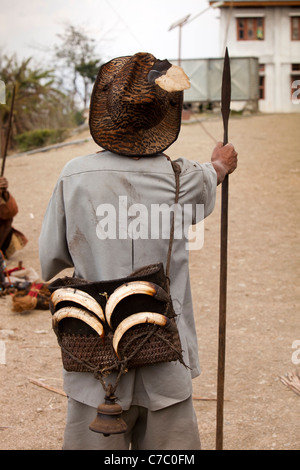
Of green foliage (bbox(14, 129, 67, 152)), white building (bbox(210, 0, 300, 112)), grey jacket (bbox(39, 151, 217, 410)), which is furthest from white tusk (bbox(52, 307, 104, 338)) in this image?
white building (bbox(210, 0, 300, 112))

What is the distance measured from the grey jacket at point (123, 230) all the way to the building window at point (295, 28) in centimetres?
2649

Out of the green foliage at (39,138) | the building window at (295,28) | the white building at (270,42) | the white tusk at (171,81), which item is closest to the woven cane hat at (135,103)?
the white tusk at (171,81)

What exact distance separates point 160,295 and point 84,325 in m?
0.30

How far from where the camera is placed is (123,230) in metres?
2.37

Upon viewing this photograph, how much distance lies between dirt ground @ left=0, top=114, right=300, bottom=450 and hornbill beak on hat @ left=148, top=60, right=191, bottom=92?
7.23ft

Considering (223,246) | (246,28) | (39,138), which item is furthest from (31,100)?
(223,246)

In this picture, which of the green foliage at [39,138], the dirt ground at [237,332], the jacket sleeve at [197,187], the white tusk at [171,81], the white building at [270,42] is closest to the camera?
the white tusk at [171,81]

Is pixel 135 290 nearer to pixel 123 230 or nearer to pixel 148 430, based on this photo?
pixel 123 230

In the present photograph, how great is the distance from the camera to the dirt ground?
13.0ft

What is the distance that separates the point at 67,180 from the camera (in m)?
2.38

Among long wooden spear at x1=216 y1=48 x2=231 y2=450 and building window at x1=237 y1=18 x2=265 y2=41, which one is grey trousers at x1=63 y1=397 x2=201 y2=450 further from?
building window at x1=237 y1=18 x2=265 y2=41

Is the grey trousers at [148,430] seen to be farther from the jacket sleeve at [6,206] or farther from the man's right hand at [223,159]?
the jacket sleeve at [6,206]

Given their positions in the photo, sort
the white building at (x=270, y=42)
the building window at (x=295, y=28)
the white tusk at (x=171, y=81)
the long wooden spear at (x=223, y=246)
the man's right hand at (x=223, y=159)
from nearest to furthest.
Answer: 1. the white tusk at (x=171, y=81)
2. the man's right hand at (x=223, y=159)
3. the long wooden spear at (x=223, y=246)
4. the white building at (x=270, y=42)
5. the building window at (x=295, y=28)

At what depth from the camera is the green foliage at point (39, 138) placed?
61.2 feet
